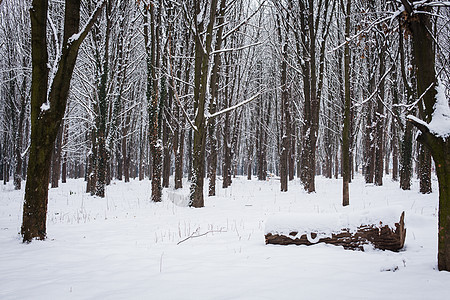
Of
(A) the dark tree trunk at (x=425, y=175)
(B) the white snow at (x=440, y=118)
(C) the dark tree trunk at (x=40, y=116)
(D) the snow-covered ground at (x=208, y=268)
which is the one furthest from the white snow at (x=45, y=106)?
(A) the dark tree trunk at (x=425, y=175)

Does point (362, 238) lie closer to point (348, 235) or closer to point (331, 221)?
point (348, 235)

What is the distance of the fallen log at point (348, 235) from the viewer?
3664mm

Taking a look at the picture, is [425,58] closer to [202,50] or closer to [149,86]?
[202,50]

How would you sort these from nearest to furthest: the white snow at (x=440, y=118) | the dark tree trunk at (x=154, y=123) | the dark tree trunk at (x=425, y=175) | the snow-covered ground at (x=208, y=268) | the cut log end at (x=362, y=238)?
the snow-covered ground at (x=208, y=268), the white snow at (x=440, y=118), the cut log end at (x=362, y=238), the dark tree trunk at (x=425, y=175), the dark tree trunk at (x=154, y=123)

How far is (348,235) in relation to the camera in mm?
3895

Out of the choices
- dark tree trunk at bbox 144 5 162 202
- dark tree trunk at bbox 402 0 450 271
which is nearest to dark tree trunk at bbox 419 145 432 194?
dark tree trunk at bbox 402 0 450 271

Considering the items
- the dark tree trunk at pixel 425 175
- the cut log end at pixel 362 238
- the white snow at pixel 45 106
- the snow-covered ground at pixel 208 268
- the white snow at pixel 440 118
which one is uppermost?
the white snow at pixel 45 106

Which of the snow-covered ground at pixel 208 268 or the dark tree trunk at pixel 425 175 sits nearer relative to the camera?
the snow-covered ground at pixel 208 268

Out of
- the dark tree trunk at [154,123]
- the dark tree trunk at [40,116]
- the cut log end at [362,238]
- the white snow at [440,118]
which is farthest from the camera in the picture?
the dark tree trunk at [154,123]

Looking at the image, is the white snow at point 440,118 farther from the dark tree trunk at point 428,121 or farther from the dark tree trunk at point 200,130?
the dark tree trunk at point 200,130

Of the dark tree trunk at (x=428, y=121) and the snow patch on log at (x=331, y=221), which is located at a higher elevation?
the dark tree trunk at (x=428, y=121)

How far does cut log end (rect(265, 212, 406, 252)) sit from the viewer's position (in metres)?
3.65

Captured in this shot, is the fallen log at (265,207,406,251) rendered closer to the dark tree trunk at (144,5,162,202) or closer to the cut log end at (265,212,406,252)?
the cut log end at (265,212,406,252)

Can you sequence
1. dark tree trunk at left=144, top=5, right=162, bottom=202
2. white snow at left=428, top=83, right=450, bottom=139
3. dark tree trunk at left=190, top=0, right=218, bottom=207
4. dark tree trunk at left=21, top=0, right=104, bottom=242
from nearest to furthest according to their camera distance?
white snow at left=428, top=83, right=450, bottom=139, dark tree trunk at left=21, top=0, right=104, bottom=242, dark tree trunk at left=190, top=0, right=218, bottom=207, dark tree trunk at left=144, top=5, right=162, bottom=202
